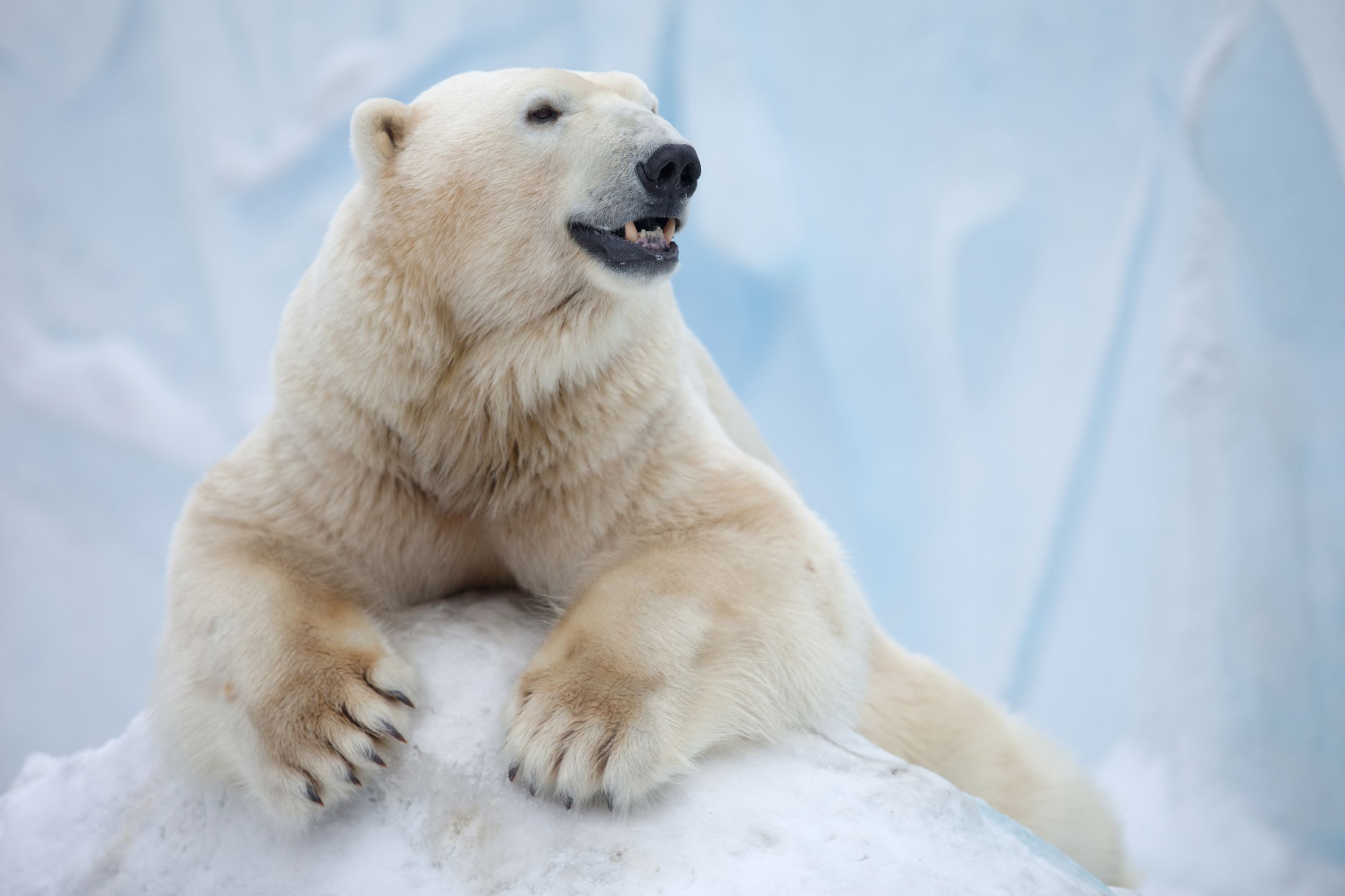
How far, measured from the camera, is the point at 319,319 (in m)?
1.97

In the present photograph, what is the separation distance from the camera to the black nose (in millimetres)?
1806

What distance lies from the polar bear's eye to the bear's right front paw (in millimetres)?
1106

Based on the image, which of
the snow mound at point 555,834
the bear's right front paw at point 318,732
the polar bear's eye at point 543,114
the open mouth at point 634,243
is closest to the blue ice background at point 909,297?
the snow mound at point 555,834

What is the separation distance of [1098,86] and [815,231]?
1.85m

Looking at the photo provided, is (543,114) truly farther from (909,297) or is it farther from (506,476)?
(909,297)

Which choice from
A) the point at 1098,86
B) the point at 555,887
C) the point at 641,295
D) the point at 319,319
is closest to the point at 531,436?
the point at 641,295

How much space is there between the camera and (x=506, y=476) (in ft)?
6.48

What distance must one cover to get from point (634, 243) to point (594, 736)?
2.91 ft

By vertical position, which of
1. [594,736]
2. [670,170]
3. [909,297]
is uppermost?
[909,297]

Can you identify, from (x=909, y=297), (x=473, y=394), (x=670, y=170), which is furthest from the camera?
(x=909, y=297)

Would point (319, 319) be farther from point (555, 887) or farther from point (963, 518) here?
point (963, 518)

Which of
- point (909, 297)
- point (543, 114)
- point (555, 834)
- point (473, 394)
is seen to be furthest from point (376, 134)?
point (909, 297)

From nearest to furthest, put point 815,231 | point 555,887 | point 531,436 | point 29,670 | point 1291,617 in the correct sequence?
point 555,887, point 531,436, point 1291,617, point 29,670, point 815,231

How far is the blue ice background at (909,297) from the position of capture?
498 cm
